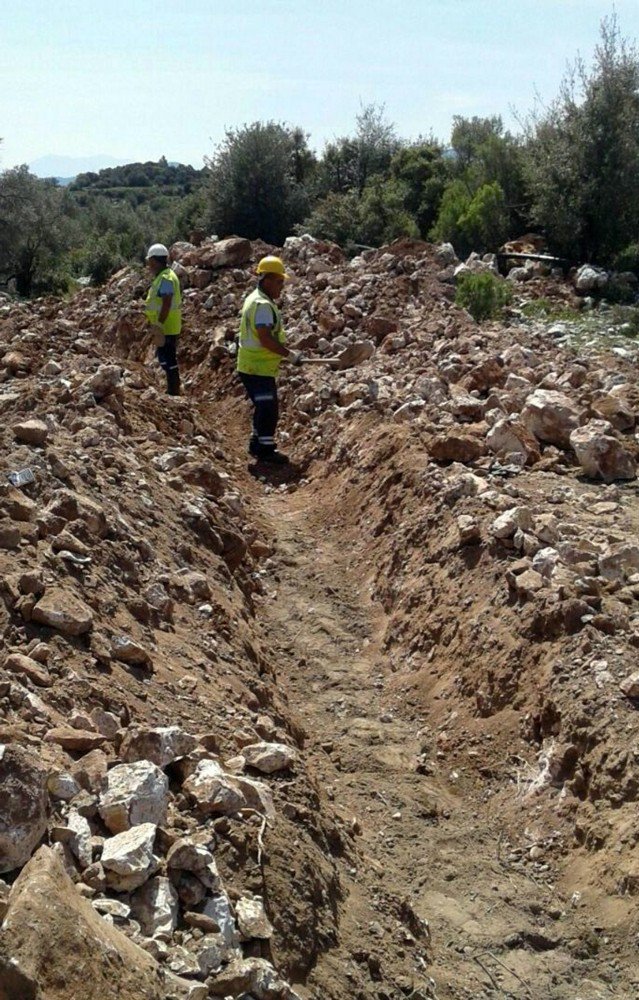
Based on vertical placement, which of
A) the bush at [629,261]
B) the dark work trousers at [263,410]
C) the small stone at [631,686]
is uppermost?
the bush at [629,261]

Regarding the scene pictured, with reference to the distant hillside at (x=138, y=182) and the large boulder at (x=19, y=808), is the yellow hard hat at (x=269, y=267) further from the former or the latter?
the distant hillside at (x=138, y=182)

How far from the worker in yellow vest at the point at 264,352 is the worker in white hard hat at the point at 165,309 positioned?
1241mm

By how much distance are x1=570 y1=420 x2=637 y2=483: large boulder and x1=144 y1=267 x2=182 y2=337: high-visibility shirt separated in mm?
4655

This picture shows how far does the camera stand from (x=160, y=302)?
991cm

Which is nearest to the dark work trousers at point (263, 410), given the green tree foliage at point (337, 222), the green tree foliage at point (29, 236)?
the green tree foliage at point (337, 222)

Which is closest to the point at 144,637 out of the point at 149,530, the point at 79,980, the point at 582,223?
the point at 149,530

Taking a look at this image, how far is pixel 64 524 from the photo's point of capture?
191 inches

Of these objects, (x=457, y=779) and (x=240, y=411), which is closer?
(x=457, y=779)

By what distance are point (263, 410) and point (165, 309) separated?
5.41 feet

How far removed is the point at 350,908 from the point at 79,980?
143 centimetres

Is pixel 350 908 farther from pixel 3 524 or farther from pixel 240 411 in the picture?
pixel 240 411

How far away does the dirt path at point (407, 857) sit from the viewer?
11.2 feet

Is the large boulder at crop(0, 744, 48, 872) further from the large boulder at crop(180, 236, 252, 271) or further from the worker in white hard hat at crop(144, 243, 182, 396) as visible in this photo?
the large boulder at crop(180, 236, 252, 271)

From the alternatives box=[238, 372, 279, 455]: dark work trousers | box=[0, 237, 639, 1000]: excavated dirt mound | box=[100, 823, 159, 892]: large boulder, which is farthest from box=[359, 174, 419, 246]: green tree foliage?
box=[100, 823, 159, 892]: large boulder
